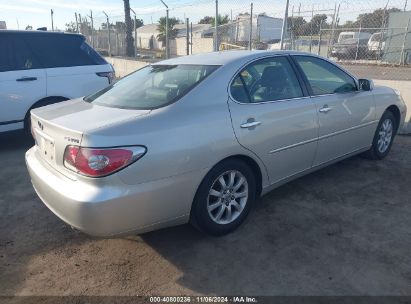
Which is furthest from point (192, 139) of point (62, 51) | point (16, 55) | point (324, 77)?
point (62, 51)

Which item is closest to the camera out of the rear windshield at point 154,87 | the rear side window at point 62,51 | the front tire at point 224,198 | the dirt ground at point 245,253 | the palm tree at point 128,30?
the dirt ground at point 245,253

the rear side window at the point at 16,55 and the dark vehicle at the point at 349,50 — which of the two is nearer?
the rear side window at the point at 16,55

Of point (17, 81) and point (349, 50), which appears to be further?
point (349, 50)

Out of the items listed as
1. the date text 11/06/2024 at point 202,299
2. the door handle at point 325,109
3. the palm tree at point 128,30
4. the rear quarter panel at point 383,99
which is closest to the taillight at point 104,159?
the date text 11/06/2024 at point 202,299

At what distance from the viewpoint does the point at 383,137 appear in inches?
207

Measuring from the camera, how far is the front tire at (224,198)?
3.10 metres

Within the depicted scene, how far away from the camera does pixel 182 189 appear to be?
9.52ft

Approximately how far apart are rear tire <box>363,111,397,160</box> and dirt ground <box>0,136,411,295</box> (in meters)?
0.98

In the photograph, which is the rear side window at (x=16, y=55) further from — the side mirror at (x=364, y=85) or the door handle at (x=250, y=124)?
the side mirror at (x=364, y=85)

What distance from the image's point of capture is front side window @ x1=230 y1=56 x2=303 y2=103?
135 inches

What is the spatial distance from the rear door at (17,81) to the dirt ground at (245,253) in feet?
5.78

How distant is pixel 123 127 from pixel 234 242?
1.40 meters

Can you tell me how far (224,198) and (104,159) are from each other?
1.18m

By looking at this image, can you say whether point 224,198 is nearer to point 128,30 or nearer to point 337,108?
point 337,108
